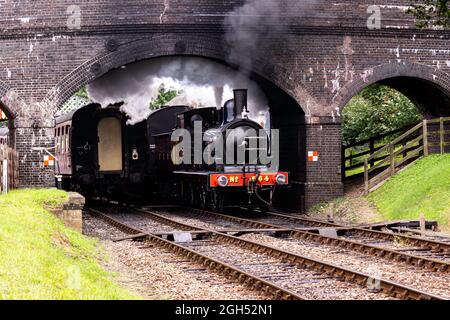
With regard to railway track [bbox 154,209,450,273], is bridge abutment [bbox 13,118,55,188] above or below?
above

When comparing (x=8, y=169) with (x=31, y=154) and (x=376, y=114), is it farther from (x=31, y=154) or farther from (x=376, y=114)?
(x=376, y=114)

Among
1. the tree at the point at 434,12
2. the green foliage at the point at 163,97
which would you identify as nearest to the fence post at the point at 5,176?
the tree at the point at 434,12

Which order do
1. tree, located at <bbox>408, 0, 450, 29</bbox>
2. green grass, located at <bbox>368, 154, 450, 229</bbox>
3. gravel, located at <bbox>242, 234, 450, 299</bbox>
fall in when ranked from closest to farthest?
gravel, located at <bbox>242, 234, 450, 299</bbox>
tree, located at <bbox>408, 0, 450, 29</bbox>
green grass, located at <bbox>368, 154, 450, 229</bbox>

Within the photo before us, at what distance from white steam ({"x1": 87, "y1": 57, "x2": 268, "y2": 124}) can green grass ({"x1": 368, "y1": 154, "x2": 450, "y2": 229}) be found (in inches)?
207

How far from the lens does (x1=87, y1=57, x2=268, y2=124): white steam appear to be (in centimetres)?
2425

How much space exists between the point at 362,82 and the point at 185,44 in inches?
209

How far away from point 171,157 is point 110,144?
91.7 inches

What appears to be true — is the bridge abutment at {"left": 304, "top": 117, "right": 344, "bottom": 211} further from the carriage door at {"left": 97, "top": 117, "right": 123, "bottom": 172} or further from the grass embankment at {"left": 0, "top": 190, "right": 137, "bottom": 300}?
the grass embankment at {"left": 0, "top": 190, "right": 137, "bottom": 300}

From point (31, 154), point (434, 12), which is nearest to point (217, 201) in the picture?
point (31, 154)

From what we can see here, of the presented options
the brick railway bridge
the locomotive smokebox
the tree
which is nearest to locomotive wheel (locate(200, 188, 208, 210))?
the locomotive smokebox

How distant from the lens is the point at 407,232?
16531 mm

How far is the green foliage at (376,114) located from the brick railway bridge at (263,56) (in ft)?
18.0

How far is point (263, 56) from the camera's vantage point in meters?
22.7

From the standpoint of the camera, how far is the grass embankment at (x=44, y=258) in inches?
313
